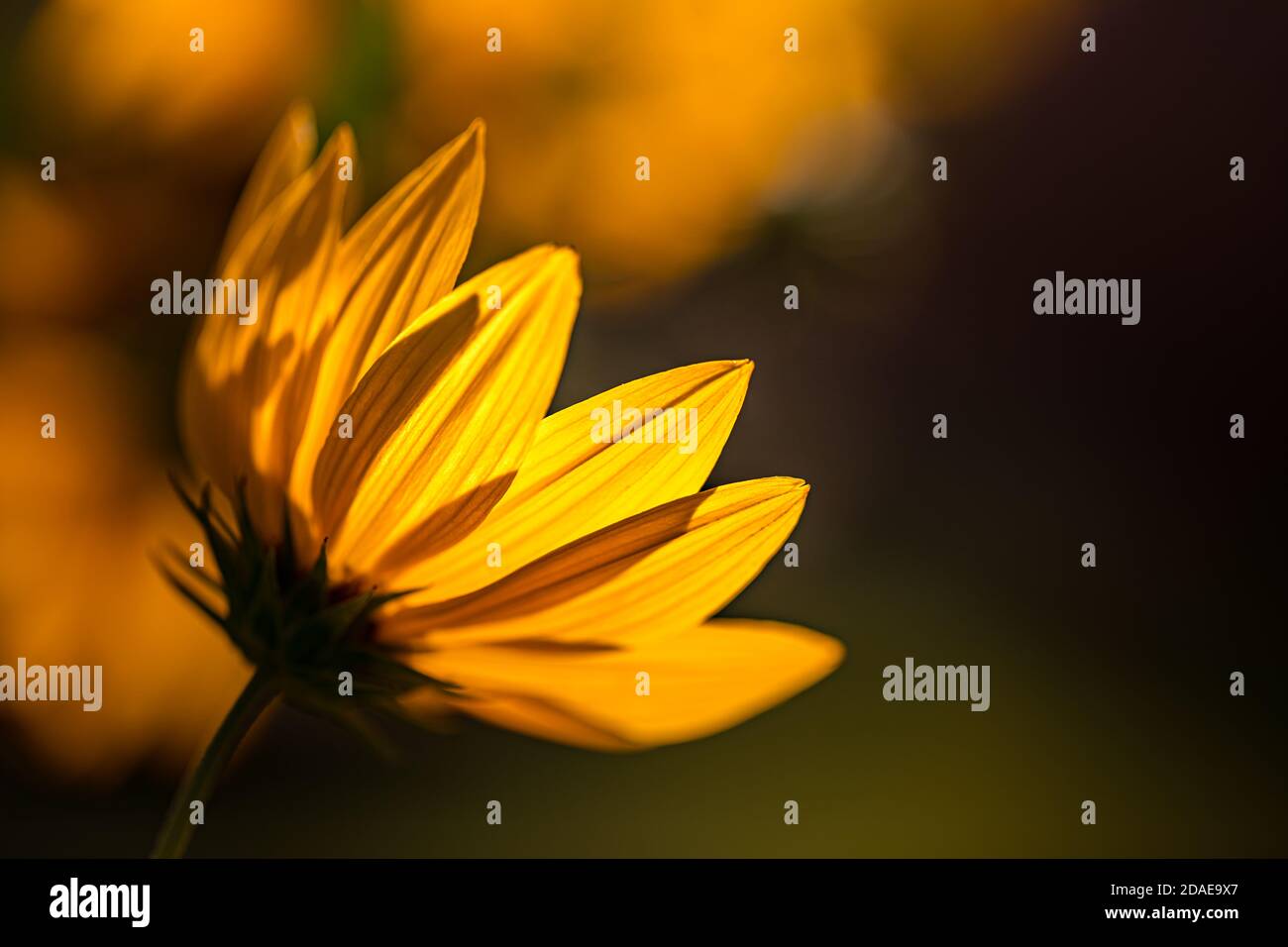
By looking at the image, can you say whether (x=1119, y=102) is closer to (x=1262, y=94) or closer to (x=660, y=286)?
(x=1262, y=94)

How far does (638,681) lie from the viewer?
594mm

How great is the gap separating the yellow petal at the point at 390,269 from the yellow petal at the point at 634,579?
0.10m

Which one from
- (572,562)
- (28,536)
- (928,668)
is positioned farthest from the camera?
(928,668)

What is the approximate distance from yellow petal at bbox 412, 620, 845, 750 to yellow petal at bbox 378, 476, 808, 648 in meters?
0.02

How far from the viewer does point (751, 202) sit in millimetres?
Result: 1057

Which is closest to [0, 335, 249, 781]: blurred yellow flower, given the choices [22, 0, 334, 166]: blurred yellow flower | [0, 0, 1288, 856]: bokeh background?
[0, 0, 1288, 856]: bokeh background

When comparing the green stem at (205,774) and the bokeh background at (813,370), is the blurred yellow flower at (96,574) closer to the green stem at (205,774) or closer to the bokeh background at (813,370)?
the bokeh background at (813,370)

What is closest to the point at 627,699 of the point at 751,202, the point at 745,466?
the point at 745,466

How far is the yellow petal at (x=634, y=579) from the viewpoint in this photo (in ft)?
1.79

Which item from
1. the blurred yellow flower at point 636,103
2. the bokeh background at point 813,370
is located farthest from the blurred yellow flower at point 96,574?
the blurred yellow flower at point 636,103

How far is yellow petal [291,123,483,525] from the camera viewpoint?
0.55 m

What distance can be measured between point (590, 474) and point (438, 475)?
77 millimetres

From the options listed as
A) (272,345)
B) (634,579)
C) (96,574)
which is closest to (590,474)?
(634,579)

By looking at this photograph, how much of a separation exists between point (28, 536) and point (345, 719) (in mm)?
521
